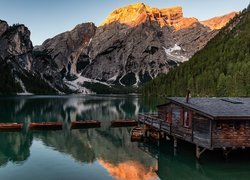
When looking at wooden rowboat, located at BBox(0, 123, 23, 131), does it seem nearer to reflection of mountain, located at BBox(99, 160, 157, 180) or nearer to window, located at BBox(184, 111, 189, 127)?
reflection of mountain, located at BBox(99, 160, 157, 180)

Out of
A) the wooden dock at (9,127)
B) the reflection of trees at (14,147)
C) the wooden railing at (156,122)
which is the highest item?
the wooden railing at (156,122)

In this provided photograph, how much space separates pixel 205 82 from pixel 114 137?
120 metres

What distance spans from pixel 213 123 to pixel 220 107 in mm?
4083

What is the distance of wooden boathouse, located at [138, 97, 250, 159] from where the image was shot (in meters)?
42.2

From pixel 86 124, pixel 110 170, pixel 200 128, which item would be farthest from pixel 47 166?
pixel 86 124

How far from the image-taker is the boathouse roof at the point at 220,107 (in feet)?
138

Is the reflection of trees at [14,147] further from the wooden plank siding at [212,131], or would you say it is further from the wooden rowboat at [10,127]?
the wooden plank siding at [212,131]

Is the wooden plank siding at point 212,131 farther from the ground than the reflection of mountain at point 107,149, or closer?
farther from the ground

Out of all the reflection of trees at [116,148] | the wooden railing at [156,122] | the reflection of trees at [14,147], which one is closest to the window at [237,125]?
the reflection of trees at [116,148]

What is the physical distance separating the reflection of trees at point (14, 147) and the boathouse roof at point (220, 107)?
22526 mm

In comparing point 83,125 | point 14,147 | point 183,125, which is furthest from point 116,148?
point 83,125

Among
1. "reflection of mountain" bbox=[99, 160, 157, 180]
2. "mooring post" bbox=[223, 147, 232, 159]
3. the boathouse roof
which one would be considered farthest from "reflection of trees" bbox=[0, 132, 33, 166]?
"mooring post" bbox=[223, 147, 232, 159]

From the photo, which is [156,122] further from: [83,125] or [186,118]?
[83,125]

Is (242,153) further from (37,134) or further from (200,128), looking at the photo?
(37,134)
